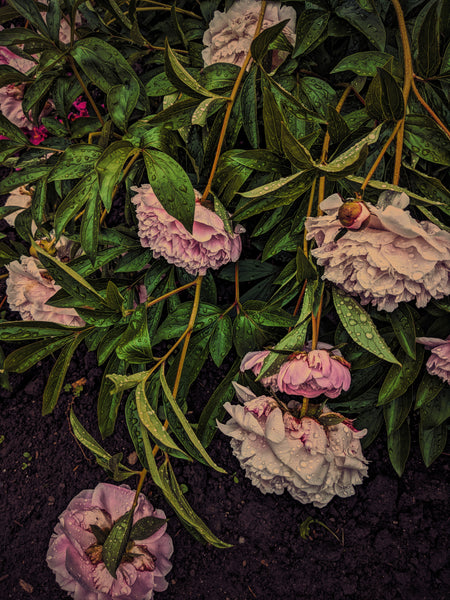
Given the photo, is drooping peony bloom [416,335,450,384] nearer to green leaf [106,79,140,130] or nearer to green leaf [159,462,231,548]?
green leaf [159,462,231,548]

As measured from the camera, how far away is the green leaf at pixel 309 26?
0.75 m

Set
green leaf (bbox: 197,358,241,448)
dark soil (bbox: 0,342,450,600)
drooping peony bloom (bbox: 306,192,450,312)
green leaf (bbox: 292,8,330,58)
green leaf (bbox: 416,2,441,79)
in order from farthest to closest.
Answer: dark soil (bbox: 0,342,450,600) → green leaf (bbox: 197,358,241,448) → green leaf (bbox: 292,8,330,58) → green leaf (bbox: 416,2,441,79) → drooping peony bloom (bbox: 306,192,450,312)

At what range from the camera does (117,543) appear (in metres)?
0.73

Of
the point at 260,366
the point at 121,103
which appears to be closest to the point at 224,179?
the point at 121,103

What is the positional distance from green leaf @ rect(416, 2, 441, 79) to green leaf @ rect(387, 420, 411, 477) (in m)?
0.65

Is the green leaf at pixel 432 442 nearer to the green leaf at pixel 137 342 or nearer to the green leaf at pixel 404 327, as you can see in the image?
the green leaf at pixel 404 327

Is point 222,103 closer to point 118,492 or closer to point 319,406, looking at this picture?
point 319,406

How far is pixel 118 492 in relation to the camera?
874 mm

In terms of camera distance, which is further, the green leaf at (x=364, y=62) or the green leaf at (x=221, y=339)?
the green leaf at (x=221, y=339)

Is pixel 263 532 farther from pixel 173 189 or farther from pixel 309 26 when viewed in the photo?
pixel 309 26

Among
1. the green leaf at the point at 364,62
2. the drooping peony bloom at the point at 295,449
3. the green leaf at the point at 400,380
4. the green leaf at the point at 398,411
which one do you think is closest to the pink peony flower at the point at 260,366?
the drooping peony bloom at the point at 295,449

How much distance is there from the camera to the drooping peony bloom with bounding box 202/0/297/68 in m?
0.79

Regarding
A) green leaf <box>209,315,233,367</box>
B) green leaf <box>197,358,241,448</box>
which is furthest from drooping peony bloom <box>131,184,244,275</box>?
green leaf <box>197,358,241,448</box>

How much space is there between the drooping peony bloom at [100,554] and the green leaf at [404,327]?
517 mm
